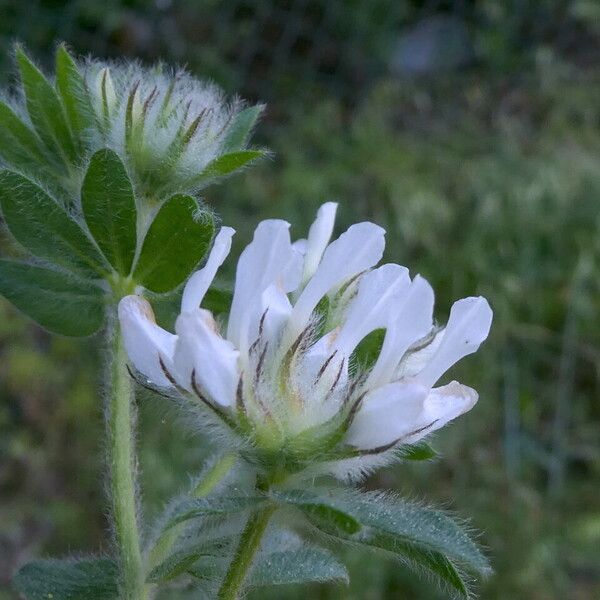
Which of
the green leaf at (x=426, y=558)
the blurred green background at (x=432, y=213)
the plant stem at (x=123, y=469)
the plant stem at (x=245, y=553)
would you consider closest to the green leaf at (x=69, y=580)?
the plant stem at (x=123, y=469)

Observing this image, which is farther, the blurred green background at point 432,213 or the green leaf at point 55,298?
the blurred green background at point 432,213

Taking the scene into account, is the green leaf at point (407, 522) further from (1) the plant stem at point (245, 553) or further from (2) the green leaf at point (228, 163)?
(2) the green leaf at point (228, 163)

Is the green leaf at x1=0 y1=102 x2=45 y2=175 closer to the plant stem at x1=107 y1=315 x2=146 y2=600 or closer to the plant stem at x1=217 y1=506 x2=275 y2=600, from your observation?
the plant stem at x1=107 y1=315 x2=146 y2=600

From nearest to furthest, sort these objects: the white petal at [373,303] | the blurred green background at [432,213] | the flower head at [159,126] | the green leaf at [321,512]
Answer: the green leaf at [321,512] → the white petal at [373,303] → the flower head at [159,126] → the blurred green background at [432,213]

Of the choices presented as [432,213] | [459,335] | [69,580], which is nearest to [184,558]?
[69,580]

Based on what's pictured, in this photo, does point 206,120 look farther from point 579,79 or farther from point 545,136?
point 579,79

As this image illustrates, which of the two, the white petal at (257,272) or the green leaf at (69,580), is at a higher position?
the white petal at (257,272)

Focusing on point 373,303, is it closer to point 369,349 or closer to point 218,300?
point 369,349

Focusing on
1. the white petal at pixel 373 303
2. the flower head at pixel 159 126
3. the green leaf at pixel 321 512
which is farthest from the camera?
the flower head at pixel 159 126

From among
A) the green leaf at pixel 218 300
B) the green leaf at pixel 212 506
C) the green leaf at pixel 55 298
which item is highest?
the green leaf at pixel 218 300
